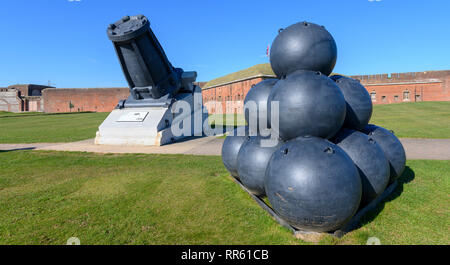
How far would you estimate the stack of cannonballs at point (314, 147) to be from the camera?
285 centimetres

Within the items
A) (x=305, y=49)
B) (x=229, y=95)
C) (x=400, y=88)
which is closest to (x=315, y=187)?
(x=305, y=49)

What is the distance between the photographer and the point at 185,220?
3590mm

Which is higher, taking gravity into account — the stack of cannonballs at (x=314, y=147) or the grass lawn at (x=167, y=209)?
the stack of cannonballs at (x=314, y=147)

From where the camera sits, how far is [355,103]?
4.07 metres

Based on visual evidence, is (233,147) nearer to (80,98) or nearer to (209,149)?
(209,149)

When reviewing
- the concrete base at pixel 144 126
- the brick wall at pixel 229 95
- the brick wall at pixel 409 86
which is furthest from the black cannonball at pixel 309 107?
the brick wall at pixel 409 86

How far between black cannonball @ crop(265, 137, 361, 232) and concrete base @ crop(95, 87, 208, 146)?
309 inches

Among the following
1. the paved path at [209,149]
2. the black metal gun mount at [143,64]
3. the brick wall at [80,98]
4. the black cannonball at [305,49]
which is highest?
the brick wall at [80,98]

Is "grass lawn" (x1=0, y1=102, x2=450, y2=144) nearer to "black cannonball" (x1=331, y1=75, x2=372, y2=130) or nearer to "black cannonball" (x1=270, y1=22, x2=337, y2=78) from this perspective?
"black cannonball" (x1=331, y1=75, x2=372, y2=130)

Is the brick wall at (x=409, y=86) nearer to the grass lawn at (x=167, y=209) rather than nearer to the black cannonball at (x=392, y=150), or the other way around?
the grass lawn at (x=167, y=209)

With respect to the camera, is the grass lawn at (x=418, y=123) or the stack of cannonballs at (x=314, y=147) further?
the grass lawn at (x=418, y=123)

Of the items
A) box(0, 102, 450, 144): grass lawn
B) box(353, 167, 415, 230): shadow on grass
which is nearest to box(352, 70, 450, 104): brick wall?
box(0, 102, 450, 144): grass lawn

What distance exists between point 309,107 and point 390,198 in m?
2.46

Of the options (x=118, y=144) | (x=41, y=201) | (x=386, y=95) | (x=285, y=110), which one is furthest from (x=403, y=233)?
(x=386, y=95)
